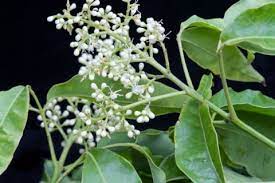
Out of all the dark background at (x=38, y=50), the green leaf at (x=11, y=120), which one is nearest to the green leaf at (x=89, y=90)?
the green leaf at (x=11, y=120)

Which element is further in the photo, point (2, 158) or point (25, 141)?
point (25, 141)

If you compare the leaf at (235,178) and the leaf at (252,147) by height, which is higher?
the leaf at (252,147)

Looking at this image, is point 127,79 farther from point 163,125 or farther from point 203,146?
point 163,125

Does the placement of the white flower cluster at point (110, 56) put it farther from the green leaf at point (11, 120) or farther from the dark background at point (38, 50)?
the dark background at point (38, 50)

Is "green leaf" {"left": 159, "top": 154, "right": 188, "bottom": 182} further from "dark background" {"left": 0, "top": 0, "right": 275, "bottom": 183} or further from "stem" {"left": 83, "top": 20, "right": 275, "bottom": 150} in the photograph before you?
"dark background" {"left": 0, "top": 0, "right": 275, "bottom": 183}

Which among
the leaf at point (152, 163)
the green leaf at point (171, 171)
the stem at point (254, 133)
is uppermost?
the stem at point (254, 133)

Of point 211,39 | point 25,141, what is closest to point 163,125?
point 25,141

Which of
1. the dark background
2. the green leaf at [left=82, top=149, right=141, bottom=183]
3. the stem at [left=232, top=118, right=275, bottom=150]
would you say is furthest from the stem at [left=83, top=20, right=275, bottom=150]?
the dark background
